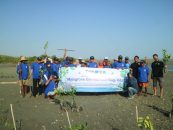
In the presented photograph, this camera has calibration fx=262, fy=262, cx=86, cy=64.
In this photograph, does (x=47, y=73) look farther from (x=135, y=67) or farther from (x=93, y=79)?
(x=135, y=67)

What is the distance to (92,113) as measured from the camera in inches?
448

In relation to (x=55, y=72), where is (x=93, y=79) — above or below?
below

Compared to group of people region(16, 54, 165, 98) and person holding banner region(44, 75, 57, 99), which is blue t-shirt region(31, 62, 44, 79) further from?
person holding banner region(44, 75, 57, 99)

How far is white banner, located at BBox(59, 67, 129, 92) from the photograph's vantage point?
14789mm

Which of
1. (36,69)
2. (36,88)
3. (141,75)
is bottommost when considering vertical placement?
(36,88)

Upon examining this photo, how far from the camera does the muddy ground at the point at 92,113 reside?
959 centimetres

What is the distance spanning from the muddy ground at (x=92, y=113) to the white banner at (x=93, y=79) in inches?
20.9

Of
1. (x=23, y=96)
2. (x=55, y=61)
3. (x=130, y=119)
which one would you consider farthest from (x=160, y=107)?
(x=23, y=96)

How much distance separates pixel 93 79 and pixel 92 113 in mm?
3940

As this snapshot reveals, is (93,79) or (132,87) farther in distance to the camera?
(93,79)

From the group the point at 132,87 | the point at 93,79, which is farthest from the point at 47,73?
the point at 132,87

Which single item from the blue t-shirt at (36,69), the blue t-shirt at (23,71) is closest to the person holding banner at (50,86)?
the blue t-shirt at (36,69)

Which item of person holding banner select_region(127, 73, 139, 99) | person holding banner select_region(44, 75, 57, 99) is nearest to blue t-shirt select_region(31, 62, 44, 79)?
person holding banner select_region(44, 75, 57, 99)

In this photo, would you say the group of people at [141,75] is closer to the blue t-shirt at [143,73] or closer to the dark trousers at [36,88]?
the blue t-shirt at [143,73]
